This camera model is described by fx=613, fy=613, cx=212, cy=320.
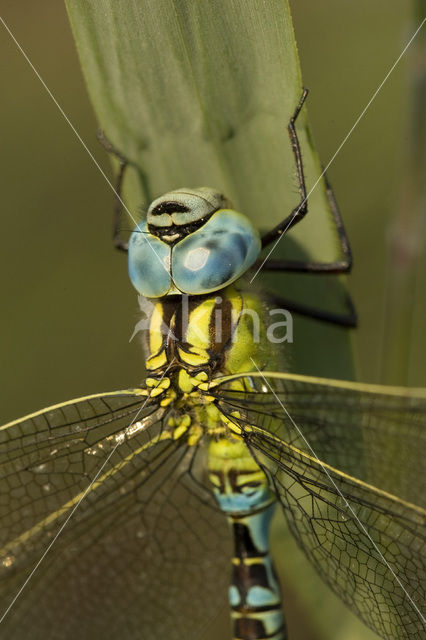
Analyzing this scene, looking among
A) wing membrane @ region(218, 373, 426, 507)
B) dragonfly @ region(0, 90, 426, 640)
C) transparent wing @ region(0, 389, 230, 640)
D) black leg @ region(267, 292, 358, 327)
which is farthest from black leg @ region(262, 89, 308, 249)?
transparent wing @ region(0, 389, 230, 640)

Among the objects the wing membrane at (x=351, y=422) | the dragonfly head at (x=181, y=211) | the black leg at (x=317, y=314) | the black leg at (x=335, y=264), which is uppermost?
the dragonfly head at (x=181, y=211)

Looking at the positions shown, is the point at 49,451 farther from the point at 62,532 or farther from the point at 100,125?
the point at 100,125

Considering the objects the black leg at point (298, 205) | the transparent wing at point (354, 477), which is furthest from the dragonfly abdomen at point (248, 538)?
the black leg at point (298, 205)

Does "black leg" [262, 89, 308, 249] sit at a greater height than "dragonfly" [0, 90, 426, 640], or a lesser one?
greater

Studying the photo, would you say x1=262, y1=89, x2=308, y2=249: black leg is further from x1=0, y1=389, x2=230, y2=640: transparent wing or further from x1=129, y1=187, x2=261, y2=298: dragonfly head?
x1=0, y1=389, x2=230, y2=640: transparent wing

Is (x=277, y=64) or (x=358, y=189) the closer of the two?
(x=277, y=64)

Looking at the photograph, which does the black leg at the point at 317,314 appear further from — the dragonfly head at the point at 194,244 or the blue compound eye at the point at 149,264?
the blue compound eye at the point at 149,264

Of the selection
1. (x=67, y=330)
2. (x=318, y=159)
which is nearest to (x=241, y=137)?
(x=318, y=159)
